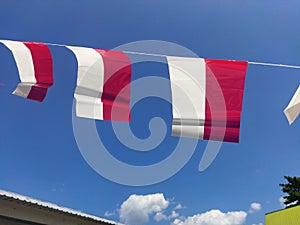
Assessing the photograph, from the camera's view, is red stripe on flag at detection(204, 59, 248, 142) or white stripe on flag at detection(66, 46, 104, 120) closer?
red stripe on flag at detection(204, 59, 248, 142)

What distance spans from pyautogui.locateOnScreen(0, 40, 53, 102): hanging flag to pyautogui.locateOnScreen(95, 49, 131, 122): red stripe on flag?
3.23ft

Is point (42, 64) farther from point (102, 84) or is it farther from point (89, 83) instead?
point (102, 84)

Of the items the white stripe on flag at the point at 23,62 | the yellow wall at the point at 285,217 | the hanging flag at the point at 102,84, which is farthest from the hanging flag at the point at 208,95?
the yellow wall at the point at 285,217

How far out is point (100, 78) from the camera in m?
6.32

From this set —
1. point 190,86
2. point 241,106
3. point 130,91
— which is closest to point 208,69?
point 190,86

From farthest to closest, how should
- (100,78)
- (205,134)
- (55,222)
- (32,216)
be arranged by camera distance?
(55,222)
(32,216)
(100,78)
(205,134)

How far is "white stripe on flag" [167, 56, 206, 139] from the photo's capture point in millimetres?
5820

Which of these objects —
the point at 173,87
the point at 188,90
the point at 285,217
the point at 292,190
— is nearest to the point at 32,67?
the point at 173,87

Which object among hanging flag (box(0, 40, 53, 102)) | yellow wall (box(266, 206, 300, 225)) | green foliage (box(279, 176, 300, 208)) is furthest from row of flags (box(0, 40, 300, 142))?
green foliage (box(279, 176, 300, 208))

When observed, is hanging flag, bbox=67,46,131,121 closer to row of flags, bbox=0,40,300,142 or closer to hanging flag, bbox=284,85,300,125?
row of flags, bbox=0,40,300,142

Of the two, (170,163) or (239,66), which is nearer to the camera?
(239,66)

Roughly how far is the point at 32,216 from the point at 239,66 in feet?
24.5

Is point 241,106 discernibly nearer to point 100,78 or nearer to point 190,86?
point 190,86

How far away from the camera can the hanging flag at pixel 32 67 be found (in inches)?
250
